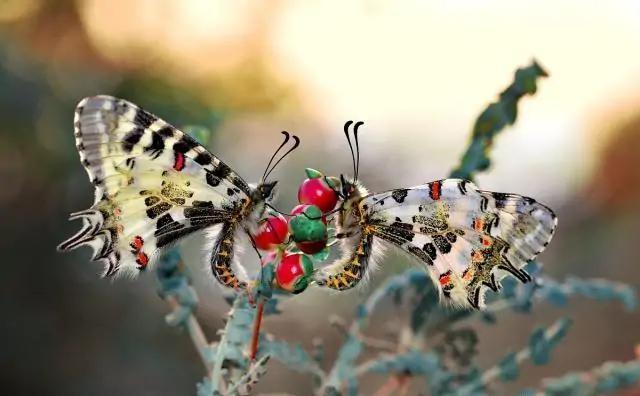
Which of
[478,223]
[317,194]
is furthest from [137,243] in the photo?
[478,223]

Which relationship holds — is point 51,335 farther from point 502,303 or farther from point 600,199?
point 600,199

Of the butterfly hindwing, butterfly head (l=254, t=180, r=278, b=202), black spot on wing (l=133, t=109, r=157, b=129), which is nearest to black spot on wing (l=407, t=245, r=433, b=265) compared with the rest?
the butterfly hindwing

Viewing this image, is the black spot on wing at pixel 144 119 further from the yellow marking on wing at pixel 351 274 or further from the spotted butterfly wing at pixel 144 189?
the yellow marking on wing at pixel 351 274

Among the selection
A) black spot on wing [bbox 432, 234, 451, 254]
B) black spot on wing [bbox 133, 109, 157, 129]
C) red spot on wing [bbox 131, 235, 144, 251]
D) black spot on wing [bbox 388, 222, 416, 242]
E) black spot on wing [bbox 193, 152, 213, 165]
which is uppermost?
black spot on wing [bbox 133, 109, 157, 129]

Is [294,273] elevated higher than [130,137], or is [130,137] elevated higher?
[130,137]

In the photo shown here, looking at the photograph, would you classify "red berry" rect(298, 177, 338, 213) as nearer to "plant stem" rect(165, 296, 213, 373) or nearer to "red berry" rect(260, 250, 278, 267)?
"red berry" rect(260, 250, 278, 267)

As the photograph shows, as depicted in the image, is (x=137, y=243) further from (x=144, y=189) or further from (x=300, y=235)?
(x=300, y=235)

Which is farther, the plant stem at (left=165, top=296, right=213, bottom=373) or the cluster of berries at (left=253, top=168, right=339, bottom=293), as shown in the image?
the plant stem at (left=165, top=296, right=213, bottom=373)
